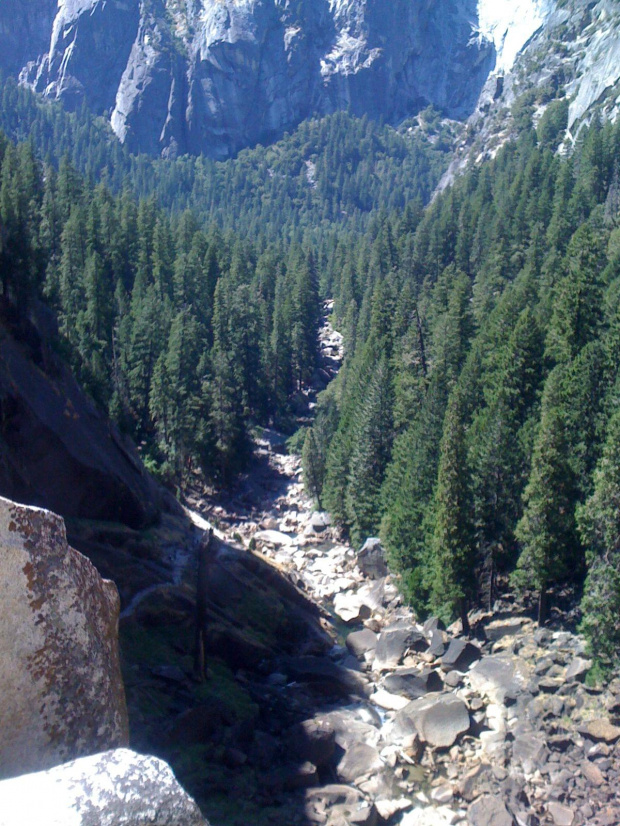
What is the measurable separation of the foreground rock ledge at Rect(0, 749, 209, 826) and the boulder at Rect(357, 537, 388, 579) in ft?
151

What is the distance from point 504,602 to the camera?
40094 millimetres

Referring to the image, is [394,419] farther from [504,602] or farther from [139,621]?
[139,621]

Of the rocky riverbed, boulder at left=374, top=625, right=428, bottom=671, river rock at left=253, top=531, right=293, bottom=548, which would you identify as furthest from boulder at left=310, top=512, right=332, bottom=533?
boulder at left=374, top=625, right=428, bottom=671

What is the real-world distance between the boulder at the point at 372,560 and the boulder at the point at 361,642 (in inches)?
380

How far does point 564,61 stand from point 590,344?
155m

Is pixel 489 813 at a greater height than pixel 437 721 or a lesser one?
lesser

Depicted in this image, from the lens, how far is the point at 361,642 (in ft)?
127

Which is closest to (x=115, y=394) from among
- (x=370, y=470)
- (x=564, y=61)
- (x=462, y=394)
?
(x=370, y=470)

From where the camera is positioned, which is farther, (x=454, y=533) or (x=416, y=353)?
(x=416, y=353)

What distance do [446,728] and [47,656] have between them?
26.8 m

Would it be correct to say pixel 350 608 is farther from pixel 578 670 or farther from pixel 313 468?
pixel 313 468

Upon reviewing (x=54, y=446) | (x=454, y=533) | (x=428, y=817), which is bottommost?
(x=428, y=817)

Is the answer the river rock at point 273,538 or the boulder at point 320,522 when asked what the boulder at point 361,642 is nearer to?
the river rock at point 273,538

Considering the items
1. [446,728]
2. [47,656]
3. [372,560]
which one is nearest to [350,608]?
[372,560]
